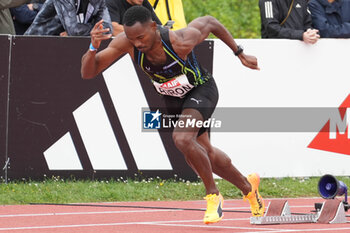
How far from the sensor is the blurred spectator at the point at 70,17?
1035 centimetres

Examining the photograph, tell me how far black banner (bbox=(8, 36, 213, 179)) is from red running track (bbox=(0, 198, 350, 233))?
954 millimetres

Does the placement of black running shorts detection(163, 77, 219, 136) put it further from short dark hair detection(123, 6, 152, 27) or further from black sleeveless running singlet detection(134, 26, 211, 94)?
short dark hair detection(123, 6, 152, 27)

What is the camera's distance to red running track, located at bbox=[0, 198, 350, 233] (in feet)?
25.0

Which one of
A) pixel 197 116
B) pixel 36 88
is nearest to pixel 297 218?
pixel 197 116

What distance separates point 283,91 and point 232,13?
13.7m

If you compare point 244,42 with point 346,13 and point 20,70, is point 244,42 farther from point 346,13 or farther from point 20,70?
point 20,70

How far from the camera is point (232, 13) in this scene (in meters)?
24.5

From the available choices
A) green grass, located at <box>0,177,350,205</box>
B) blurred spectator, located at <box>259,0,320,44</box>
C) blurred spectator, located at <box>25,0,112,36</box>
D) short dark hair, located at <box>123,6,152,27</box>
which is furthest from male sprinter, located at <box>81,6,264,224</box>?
blurred spectator, located at <box>259,0,320,44</box>

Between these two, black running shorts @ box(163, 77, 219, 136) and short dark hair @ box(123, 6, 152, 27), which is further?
black running shorts @ box(163, 77, 219, 136)

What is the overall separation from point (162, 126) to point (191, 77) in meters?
2.65

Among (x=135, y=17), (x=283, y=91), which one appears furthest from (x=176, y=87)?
(x=283, y=91)

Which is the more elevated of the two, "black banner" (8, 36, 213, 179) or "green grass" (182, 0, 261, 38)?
"black banner" (8, 36, 213, 179)

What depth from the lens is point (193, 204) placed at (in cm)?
983

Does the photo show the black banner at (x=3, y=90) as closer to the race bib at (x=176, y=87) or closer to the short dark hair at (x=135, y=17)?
the race bib at (x=176, y=87)
